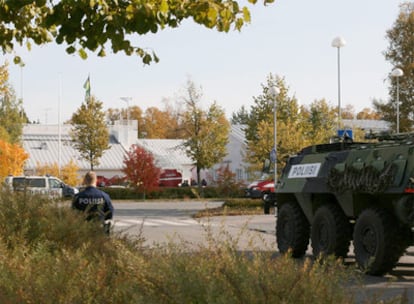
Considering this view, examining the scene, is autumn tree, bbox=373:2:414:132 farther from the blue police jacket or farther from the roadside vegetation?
the roadside vegetation

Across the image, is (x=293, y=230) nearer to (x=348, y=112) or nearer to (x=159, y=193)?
(x=159, y=193)

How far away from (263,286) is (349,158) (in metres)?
9.13

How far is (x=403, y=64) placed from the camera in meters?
47.1

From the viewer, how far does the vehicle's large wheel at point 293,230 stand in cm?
1474

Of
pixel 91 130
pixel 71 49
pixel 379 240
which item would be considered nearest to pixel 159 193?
pixel 91 130

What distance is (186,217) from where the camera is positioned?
98.0 feet

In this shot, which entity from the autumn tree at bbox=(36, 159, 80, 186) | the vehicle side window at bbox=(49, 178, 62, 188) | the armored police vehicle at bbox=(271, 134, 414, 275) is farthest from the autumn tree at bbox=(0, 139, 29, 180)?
the armored police vehicle at bbox=(271, 134, 414, 275)

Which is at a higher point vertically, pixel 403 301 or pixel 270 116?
pixel 270 116

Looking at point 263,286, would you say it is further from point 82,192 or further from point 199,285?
point 82,192

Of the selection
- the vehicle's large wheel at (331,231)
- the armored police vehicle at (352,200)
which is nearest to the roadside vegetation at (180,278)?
the armored police vehicle at (352,200)

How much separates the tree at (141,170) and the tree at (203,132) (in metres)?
4.73

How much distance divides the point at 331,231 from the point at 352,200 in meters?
0.75

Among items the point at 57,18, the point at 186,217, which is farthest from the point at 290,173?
the point at 186,217

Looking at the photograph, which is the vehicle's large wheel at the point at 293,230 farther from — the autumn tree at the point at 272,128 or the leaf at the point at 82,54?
the autumn tree at the point at 272,128
